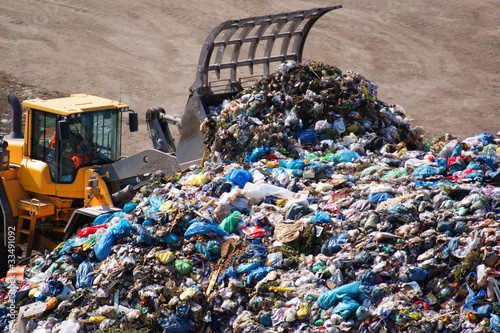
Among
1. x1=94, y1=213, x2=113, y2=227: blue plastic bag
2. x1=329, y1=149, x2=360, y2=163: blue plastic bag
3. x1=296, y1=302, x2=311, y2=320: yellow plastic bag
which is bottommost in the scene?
x1=94, y1=213, x2=113, y2=227: blue plastic bag

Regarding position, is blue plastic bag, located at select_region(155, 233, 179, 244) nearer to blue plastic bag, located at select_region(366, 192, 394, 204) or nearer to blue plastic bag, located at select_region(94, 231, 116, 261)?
blue plastic bag, located at select_region(94, 231, 116, 261)

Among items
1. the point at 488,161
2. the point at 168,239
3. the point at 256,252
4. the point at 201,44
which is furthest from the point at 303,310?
the point at 201,44

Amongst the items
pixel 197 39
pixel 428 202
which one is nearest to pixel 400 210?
pixel 428 202

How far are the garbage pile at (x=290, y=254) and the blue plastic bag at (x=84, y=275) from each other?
0.5 inches

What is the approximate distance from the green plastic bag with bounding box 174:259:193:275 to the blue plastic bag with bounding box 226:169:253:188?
4.08 feet

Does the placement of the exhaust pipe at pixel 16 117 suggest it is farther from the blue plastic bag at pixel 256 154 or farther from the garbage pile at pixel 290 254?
the blue plastic bag at pixel 256 154

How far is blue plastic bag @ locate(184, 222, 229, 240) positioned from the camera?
5.24 m

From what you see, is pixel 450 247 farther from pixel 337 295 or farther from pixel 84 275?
pixel 84 275

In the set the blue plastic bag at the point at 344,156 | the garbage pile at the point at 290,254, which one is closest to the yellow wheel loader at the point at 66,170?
the garbage pile at the point at 290,254

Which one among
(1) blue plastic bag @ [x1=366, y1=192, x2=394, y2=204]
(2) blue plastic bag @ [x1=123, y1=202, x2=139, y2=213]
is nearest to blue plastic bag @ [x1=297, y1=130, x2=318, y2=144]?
(1) blue plastic bag @ [x1=366, y1=192, x2=394, y2=204]

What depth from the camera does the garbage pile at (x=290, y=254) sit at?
4.46m

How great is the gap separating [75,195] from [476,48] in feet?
44.6

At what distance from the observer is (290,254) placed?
A: 16.5 ft

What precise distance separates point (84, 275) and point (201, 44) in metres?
12.0
